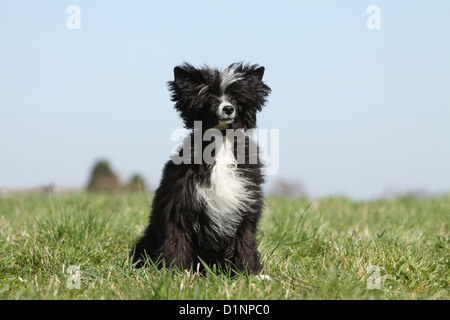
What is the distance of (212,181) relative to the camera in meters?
4.29

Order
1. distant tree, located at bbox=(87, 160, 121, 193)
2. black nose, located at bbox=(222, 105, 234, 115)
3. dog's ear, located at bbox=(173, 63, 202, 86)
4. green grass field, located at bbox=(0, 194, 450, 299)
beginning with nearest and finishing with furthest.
→ green grass field, located at bbox=(0, 194, 450, 299)
black nose, located at bbox=(222, 105, 234, 115)
dog's ear, located at bbox=(173, 63, 202, 86)
distant tree, located at bbox=(87, 160, 121, 193)

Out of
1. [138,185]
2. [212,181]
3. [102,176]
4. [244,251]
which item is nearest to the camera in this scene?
[212,181]

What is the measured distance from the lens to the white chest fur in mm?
4301

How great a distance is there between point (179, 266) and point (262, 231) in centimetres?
156

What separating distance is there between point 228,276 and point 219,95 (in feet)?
4.94

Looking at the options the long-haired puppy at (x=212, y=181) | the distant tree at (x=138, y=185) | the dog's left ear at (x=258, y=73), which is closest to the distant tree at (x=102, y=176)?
the distant tree at (x=138, y=185)

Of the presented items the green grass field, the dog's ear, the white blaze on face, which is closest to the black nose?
the white blaze on face

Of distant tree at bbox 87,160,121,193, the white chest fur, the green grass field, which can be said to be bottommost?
distant tree at bbox 87,160,121,193

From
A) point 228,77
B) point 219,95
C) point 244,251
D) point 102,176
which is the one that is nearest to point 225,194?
point 244,251

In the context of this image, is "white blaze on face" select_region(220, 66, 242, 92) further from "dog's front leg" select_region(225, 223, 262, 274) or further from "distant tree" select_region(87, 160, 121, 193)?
"distant tree" select_region(87, 160, 121, 193)

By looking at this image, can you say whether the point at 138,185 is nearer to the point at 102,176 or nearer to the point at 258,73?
the point at 258,73

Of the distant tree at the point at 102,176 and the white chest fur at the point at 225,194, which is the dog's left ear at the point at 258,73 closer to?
the white chest fur at the point at 225,194

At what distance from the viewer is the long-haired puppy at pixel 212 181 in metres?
4.27
